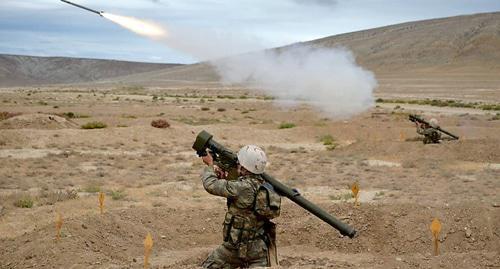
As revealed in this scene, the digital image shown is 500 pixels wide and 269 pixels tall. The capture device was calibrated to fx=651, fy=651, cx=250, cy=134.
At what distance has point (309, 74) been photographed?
22391 millimetres

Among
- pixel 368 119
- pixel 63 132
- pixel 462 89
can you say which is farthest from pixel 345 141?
pixel 462 89

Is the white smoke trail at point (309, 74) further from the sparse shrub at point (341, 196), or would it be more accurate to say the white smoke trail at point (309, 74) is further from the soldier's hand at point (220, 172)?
the soldier's hand at point (220, 172)

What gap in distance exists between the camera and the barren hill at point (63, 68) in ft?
595

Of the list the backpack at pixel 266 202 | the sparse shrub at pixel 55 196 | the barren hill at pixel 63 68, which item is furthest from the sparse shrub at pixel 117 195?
the barren hill at pixel 63 68

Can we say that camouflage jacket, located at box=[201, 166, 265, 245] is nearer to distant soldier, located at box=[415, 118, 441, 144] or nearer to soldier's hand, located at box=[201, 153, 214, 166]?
soldier's hand, located at box=[201, 153, 214, 166]

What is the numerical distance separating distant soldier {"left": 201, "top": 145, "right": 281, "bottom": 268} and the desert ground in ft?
3.21

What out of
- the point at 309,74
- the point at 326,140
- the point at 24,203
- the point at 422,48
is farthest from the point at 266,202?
the point at 422,48

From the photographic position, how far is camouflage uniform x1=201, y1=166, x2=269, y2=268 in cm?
733

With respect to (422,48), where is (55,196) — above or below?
below

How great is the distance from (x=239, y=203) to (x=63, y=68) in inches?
7615

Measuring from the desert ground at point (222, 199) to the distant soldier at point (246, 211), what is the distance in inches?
38.5

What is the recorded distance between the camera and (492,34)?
10575 cm

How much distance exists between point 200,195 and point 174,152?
8.38m

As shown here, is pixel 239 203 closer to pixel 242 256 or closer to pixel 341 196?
pixel 242 256
